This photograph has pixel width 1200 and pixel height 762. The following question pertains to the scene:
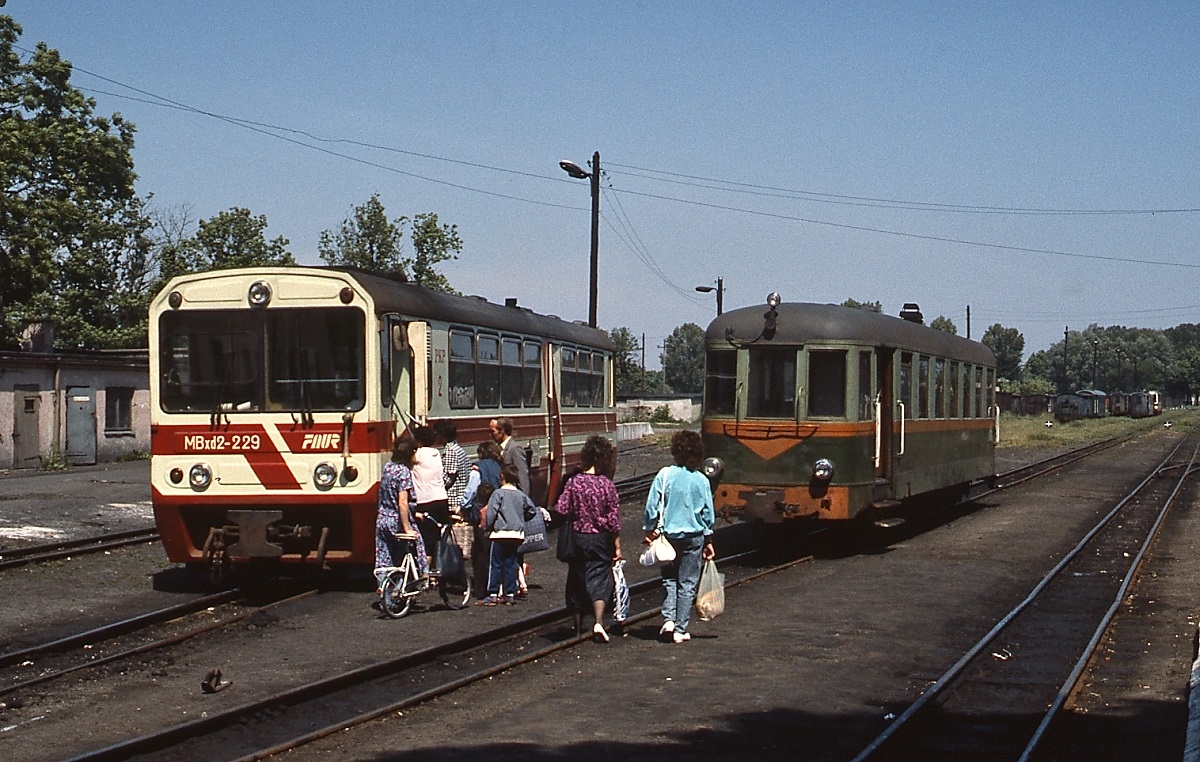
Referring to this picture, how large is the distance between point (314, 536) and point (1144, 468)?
31943mm

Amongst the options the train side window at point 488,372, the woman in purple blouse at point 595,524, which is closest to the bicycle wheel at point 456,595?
the woman in purple blouse at point 595,524

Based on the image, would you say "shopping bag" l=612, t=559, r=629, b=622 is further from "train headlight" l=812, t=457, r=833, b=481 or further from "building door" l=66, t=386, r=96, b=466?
"building door" l=66, t=386, r=96, b=466

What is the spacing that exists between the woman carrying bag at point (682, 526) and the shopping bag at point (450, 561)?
2394 millimetres

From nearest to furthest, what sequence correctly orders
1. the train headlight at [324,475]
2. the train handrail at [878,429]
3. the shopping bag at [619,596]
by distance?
1. the shopping bag at [619,596]
2. the train headlight at [324,475]
3. the train handrail at [878,429]

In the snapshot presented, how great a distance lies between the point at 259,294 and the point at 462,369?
3382 mm

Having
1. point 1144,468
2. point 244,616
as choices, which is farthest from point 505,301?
point 1144,468

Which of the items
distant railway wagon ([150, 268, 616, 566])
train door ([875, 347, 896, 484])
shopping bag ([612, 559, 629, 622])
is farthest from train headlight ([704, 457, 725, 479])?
shopping bag ([612, 559, 629, 622])

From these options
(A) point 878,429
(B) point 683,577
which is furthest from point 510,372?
(B) point 683,577

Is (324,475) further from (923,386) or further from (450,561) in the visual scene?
(923,386)

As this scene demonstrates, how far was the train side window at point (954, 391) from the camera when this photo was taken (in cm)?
2100

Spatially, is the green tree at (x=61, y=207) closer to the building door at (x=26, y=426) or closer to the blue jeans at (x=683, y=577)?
the building door at (x=26, y=426)

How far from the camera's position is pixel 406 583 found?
41.4ft

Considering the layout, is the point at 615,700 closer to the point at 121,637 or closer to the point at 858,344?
the point at 121,637

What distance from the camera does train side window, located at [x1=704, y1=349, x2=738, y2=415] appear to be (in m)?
17.1
